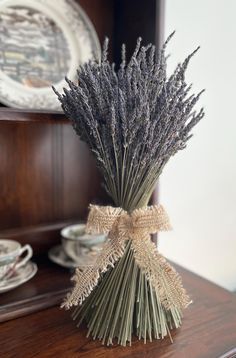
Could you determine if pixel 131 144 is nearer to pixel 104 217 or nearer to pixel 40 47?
pixel 104 217

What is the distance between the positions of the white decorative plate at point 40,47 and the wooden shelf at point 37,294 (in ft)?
1.31

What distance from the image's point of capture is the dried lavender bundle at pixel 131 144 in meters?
0.51

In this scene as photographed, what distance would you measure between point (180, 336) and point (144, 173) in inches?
11.7

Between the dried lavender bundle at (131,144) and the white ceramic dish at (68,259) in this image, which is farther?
the white ceramic dish at (68,259)

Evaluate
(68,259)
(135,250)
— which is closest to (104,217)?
(135,250)

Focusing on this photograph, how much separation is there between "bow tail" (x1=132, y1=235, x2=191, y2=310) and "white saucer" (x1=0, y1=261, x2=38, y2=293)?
11.6 inches

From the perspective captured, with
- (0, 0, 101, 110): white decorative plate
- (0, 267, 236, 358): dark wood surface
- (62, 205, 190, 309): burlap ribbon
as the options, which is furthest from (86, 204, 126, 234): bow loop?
(0, 0, 101, 110): white decorative plate

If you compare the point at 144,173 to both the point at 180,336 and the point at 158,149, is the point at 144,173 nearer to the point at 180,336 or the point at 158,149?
the point at 158,149

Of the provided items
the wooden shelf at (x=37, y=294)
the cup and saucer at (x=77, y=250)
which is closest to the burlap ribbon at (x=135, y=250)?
the wooden shelf at (x=37, y=294)

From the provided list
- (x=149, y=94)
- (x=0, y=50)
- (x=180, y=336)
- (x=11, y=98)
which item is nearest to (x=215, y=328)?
(x=180, y=336)

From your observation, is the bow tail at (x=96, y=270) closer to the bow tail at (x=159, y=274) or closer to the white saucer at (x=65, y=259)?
the bow tail at (x=159, y=274)

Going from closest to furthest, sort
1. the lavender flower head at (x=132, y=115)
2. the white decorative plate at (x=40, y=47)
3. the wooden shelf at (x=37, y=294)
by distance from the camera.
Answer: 1. the lavender flower head at (x=132, y=115)
2. the wooden shelf at (x=37, y=294)
3. the white decorative plate at (x=40, y=47)

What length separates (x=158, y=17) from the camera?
708mm

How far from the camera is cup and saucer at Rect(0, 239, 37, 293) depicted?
0.69m
